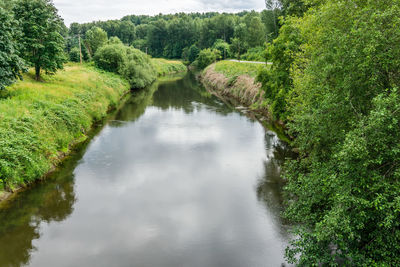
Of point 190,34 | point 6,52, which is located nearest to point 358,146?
point 6,52

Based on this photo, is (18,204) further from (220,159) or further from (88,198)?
(220,159)

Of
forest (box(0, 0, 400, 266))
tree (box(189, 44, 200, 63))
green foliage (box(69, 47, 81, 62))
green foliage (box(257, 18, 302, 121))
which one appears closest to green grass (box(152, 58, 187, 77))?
tree (box(189, 44, 200, 63))

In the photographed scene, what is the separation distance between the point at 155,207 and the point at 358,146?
11.4m

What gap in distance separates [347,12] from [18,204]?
17.2 metres

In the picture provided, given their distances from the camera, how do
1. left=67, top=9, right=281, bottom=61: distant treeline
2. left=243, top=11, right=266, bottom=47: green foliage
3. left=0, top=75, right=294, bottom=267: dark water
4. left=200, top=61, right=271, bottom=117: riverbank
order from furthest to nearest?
1. left=67, top=9, right=281, bottom=61: distant treeline
2. left=243, top=11, right=266, bottom=47: green foliage
3. left=200, top=61, right=271, bottom=117: riverbank
4. left=0, top=75, right=294, bottom=267: dark water

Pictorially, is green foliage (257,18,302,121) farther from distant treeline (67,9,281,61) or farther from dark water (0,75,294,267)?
distant treeline (67,9,281,61)

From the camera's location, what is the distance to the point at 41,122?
20406mm

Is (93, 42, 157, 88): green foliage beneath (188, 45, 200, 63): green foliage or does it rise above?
beneath

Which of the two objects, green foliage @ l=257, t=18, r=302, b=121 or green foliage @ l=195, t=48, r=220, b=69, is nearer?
green foliage @ l=257, t=18, r=302, b=121

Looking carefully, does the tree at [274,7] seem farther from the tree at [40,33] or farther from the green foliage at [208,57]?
the tree at [40,33]

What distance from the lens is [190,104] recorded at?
141 ft

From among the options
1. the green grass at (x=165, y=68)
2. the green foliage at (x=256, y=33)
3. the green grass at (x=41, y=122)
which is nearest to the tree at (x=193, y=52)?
the green grass at (x=165, y=68)

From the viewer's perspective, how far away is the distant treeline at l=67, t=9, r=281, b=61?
92181 mm

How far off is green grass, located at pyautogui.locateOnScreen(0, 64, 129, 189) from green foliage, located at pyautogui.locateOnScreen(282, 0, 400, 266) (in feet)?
47.0
